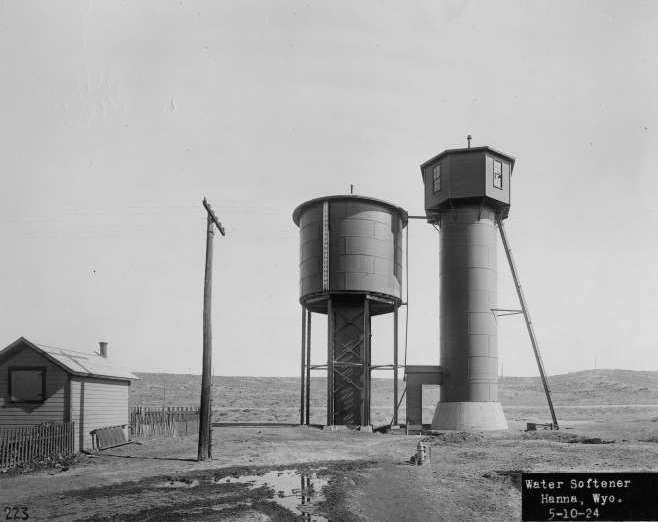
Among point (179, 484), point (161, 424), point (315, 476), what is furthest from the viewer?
point (161, 424)

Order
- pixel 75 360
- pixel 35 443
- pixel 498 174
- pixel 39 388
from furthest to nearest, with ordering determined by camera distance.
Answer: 1. pixel 498 174
2. pixel 75 360
3. pixel 39 388
4. pixel 35 443

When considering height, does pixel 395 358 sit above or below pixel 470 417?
above

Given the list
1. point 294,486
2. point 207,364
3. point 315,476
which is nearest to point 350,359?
point 207,364

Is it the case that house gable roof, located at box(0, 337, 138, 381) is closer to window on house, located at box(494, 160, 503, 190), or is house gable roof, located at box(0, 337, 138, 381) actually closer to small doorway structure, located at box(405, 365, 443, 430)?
small doorway structure, located at box(405, 365, 443, 430)

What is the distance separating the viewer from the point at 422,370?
107 ft

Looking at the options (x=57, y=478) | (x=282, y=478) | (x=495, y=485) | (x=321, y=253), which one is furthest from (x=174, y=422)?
(x=495, y=485)

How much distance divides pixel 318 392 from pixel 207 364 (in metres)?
58.9

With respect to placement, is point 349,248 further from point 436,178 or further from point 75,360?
point 75,360

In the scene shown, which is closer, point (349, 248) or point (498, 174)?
point (349, 248)

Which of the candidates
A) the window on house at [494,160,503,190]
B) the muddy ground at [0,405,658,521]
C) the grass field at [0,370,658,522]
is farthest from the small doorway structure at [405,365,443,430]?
the window on house at [494,160,503,190]

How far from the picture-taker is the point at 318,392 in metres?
77.8

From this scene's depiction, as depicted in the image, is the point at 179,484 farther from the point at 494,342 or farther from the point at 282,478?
the point at 494,342

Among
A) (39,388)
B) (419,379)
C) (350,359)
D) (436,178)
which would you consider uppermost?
(436,178)

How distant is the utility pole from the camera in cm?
A: 2006
